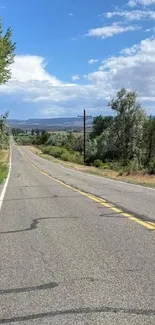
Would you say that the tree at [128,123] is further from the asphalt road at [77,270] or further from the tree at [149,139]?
the asphalt road at [77,270]

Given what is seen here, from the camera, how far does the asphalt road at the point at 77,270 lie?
14.8 feet

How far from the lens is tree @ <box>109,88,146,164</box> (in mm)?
67938

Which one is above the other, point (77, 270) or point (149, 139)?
point (77, 270)

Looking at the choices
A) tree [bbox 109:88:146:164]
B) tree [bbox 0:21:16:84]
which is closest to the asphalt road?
tree [bbox 0:21:16:84]

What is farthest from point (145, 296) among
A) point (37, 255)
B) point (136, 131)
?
point (136, 131)

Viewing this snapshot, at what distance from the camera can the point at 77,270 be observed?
238 inches

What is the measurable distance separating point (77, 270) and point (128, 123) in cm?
6333

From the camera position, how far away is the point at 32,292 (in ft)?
17.0

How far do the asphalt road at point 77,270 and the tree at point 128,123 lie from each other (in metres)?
57.6

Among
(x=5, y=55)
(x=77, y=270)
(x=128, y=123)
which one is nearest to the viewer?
(x=77, y=270)

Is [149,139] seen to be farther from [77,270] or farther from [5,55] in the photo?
[77,270]

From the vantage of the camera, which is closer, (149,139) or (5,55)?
(5,55)

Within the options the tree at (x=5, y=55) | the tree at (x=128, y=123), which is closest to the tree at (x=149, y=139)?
the tree at (x=128, y=123)

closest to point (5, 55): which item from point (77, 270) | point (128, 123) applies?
point (77, 270)
